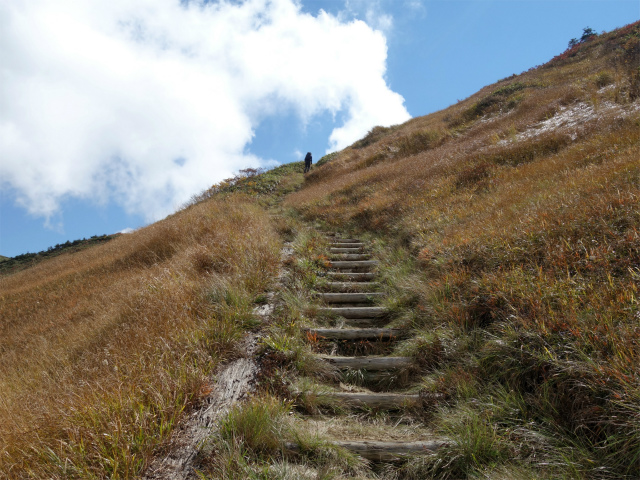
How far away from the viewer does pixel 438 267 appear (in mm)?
5793

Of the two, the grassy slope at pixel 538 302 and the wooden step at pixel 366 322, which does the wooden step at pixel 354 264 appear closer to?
the grassy slope at pixel 538 302

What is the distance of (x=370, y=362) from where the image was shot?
4258 mm

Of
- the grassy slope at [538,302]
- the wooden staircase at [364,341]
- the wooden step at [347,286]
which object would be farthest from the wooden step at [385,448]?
the wooden step at [347,286]

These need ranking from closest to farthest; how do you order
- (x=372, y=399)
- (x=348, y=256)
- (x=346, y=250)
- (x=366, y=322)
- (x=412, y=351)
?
(x=372, y=399), (x=412, y=351), (x=366, y=322), (x=348, y=256), (x=346, y=250)

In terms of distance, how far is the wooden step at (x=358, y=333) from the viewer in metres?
4.89

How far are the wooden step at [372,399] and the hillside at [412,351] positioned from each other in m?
0.08

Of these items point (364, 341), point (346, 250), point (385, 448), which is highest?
point (346, 250)

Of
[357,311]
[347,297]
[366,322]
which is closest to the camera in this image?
[366,322]

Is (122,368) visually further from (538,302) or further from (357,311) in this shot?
(538,302)

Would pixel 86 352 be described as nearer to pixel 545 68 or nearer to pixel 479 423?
pixel 479 423

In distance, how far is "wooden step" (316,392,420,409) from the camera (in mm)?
3600

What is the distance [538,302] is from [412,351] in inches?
60.4

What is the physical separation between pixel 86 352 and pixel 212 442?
2444mm

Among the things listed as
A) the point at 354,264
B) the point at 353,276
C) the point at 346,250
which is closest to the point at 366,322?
the point at 353,276
